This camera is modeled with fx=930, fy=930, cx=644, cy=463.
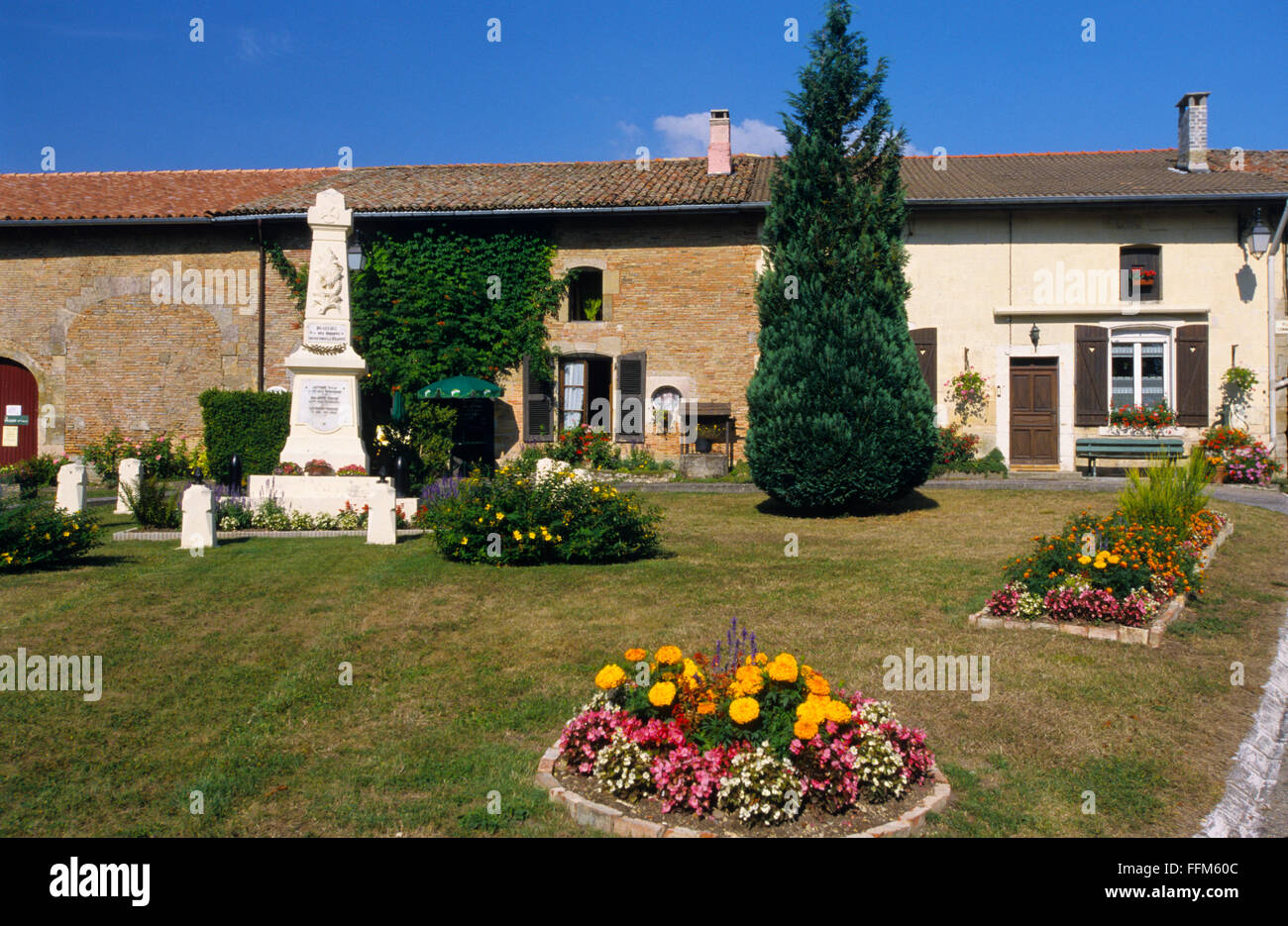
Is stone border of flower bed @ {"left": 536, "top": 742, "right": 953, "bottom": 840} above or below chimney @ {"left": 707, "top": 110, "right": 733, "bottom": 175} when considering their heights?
below

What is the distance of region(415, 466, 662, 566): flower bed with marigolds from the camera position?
28.3ft

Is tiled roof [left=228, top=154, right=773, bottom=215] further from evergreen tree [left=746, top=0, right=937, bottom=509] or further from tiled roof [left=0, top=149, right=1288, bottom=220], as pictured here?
evergreen tree [left=746, top=0, right=937, bottom=509]

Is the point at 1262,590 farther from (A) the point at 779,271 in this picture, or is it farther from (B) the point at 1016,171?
(B) the point at 1016,171

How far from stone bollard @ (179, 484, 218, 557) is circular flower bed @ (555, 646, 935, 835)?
688cm

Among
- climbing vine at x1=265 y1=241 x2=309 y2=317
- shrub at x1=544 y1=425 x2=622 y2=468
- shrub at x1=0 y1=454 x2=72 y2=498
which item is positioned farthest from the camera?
climbing vine at x1=265 y1=241 x2=309 y2=317

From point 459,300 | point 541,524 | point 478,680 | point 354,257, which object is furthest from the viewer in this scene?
point 459,300

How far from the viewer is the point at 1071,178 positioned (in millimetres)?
18938

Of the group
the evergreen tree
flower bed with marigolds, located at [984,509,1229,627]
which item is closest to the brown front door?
the evergreen tree

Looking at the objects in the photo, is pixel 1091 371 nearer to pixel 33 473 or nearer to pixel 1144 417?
pixel 1144 417

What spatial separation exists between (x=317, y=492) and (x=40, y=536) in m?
4.08

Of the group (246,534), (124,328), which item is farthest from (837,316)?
(124,328)

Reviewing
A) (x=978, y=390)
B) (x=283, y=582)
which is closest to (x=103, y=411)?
(x=283, y=582)
